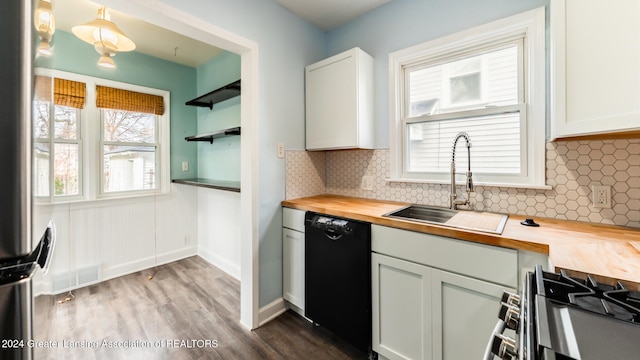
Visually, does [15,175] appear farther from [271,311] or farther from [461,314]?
[271,311]

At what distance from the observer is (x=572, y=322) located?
1.87 ft

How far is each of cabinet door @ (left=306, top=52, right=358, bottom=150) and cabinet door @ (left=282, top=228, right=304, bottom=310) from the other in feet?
2.71

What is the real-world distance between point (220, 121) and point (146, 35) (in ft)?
3.59

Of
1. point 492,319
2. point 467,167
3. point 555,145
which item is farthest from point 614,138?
point 492,319

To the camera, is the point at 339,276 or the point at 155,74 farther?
the point at 155,74

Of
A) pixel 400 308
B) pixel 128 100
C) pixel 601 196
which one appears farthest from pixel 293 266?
pixel 128 100

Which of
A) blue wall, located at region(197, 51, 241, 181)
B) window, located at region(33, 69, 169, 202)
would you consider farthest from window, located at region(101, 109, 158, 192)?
blue wall, located at region(197, 51, 241, 181)

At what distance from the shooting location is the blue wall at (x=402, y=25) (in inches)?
67.4

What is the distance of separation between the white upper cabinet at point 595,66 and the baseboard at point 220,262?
9.90 ft

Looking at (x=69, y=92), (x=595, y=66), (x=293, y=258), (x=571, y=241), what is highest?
(x=69, y=92)

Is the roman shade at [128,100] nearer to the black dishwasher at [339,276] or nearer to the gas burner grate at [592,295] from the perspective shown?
the black dishwasher at [339,276]

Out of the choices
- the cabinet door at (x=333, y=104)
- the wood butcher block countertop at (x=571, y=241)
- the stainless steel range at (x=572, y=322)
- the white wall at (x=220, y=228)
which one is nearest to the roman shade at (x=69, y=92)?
the white wall at (x=220, y=228)

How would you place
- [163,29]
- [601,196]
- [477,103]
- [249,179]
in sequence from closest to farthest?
[601,196], [477,103], [249,179], [163,29]

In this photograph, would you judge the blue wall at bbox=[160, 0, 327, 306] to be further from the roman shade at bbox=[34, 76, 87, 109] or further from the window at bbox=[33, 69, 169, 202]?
the roman shade at bbox=[34, 76, 87, 109]
